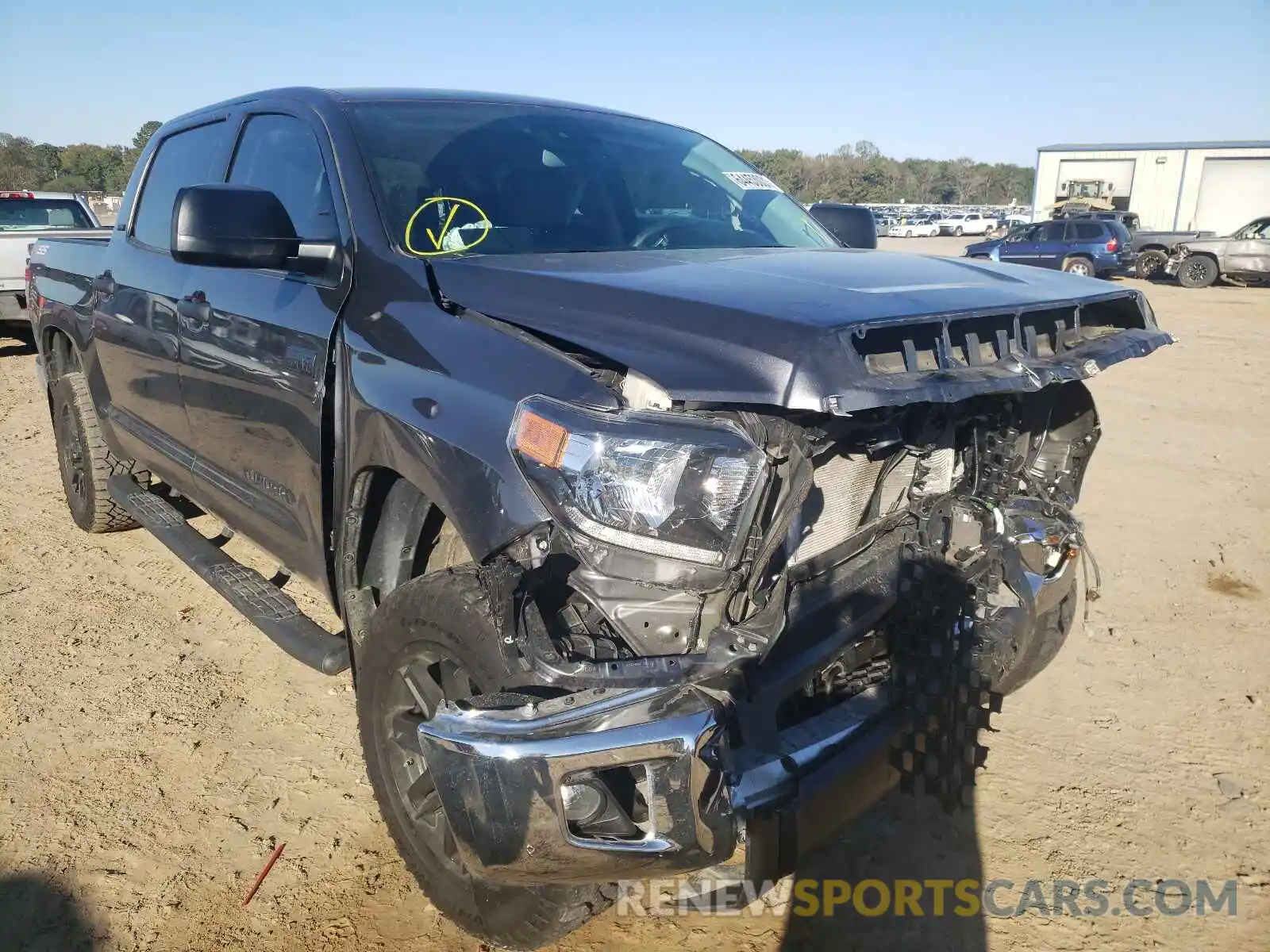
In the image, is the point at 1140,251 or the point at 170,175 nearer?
the point at 170,175

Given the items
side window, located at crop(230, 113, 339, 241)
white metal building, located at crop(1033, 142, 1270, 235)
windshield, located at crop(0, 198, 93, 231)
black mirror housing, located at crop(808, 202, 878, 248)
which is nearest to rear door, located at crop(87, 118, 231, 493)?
side window, located at crop(230, 113, 339, 241)

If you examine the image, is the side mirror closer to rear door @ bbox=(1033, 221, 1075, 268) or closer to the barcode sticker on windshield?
the barcode sticker on windshield

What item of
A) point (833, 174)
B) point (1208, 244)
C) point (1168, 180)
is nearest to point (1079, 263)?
Result: point (1208, 244)

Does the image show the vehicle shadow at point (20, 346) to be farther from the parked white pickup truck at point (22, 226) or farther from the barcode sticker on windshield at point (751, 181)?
the barcode sticker on windshield at point (751, 181)

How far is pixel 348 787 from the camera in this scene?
115 inches

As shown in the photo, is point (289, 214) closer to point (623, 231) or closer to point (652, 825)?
point (623, 231)

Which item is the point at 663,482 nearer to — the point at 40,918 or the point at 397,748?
the point at 397,748

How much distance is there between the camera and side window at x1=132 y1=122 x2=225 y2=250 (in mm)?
3662

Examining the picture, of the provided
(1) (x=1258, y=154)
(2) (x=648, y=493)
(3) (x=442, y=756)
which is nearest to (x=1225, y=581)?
(2) (x=648, y=493)

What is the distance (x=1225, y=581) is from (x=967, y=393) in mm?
3446

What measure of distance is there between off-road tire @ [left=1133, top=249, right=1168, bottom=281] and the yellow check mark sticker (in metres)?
23.0

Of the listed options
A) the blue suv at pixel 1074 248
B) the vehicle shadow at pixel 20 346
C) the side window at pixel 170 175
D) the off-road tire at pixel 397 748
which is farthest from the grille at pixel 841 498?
the blue suv at pixel 1074 248

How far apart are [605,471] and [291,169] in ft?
6.30

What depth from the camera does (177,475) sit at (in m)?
3.74
